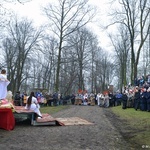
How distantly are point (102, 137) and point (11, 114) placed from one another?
4501mm

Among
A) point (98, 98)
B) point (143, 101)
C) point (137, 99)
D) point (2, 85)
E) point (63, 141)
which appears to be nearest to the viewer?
point (63, 141)

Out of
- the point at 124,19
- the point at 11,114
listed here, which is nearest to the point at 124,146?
the point at 11,114

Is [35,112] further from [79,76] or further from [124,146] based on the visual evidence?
[79,76]

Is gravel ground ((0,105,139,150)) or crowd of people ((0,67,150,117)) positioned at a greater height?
crowd of people ((0,67,150,117))

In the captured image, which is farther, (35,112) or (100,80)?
(100,80)

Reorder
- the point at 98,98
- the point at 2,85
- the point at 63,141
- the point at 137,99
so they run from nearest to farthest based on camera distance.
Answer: the point at 63,141 < the point at 2,85 < the point at 137,99 < the point at 98,98

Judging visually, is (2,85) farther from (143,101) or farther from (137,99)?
(137,99)

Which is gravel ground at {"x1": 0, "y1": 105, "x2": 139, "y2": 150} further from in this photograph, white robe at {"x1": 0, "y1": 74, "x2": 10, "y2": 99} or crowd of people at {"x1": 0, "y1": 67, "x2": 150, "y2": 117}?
crowd of people at {"x1": 0, "y1": 67, "x2": 150, "y2": 117}

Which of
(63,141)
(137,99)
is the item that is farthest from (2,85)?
Answer: (137,99)

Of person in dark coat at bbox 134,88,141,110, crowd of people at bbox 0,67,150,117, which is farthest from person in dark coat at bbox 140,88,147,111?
person in dark coat at bbox 134,88,141,110

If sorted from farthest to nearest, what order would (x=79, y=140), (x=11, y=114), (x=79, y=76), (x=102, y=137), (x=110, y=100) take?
(x=79, y=76) < (x=110, y=100) < (x=11, y=114) < (x=102, y=137) < (x=79, y=140)

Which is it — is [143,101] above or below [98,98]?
below

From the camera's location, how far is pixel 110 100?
37594mm

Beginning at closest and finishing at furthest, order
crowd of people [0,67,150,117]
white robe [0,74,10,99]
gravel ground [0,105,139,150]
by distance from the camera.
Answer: gravel ground [0,105,139,150] → white robe [0,74,10,99] → crowd of people [0,67,150,117]
